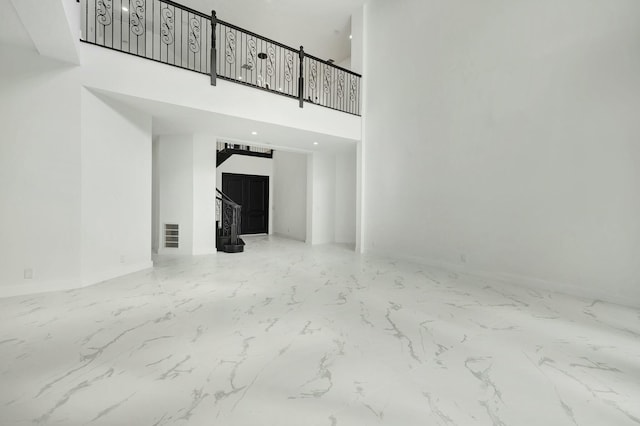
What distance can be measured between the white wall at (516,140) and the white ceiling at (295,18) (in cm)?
135

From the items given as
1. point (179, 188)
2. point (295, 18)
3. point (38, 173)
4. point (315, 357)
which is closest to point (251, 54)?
point (38, 173)

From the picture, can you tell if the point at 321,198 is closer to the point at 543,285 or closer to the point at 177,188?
the point at 177,188

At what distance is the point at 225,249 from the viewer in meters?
7.43

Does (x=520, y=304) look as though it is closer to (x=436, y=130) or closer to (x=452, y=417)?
(x=452, y=417)

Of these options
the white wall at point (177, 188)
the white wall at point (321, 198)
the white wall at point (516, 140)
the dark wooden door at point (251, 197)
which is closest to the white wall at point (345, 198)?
the white wall at point (321, 198)

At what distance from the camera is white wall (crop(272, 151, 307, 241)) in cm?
1012

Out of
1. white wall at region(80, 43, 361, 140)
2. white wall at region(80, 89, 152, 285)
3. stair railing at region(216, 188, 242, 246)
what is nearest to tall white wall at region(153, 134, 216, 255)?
stair railing at region(216, 188, 242, 246)

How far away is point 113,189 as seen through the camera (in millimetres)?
4672

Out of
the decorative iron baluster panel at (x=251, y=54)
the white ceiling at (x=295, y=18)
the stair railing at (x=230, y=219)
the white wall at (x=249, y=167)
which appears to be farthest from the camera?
the white wall at (x=249, y=167)

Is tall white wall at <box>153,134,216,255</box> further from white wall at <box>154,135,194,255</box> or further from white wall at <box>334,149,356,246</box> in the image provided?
white wall at <box>334,149,356,246</box>

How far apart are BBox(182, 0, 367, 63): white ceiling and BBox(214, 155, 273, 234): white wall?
13.6 feet

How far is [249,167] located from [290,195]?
1.97m

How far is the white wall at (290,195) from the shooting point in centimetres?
1012

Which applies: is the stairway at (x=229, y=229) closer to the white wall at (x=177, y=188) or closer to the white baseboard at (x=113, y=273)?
A: the white wall at (x=177, y=188)
